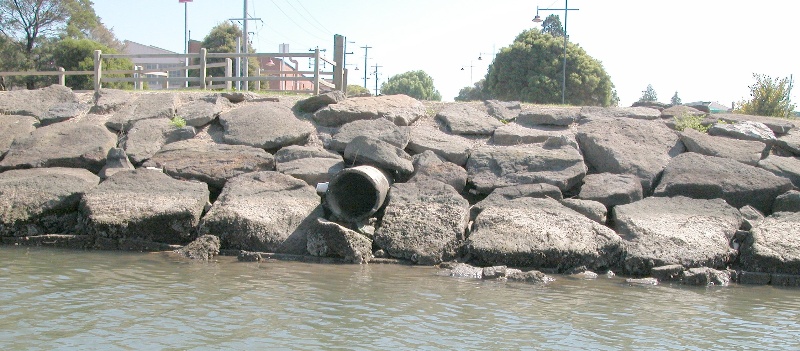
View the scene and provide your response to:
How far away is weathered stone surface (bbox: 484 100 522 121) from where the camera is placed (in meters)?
17.2

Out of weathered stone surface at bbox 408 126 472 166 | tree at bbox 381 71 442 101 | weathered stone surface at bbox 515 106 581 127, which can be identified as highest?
tree at bbox 381 71 442 101

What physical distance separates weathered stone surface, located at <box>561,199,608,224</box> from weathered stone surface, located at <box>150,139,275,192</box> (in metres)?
5.24

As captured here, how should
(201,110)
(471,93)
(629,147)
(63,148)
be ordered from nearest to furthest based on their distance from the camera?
(63,148), (629,147), (201,110), (471,93)

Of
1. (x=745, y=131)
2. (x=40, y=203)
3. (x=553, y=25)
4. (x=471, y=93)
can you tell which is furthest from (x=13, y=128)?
(x=553, y=25)

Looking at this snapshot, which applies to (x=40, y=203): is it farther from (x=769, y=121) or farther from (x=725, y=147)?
(x=769, y=121)

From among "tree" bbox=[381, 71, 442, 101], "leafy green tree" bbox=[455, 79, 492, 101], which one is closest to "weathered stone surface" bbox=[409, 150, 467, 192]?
"leafy green tree" bbox=[455, 79, 492, 101]

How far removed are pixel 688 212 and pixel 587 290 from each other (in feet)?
10.5

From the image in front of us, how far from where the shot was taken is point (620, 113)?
56.7ft

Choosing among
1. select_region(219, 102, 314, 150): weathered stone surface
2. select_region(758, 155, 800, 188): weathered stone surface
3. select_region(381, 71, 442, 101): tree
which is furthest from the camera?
select_region(381, 71, 442, 101): tree

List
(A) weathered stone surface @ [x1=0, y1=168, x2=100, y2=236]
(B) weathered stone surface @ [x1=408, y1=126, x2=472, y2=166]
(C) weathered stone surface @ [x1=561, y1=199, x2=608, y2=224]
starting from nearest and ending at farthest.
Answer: (C) weathered stone surface @ [x1=561, y1=199, x2=608, y2=224] < (A) weathered stone surface @ [x1=0, y1=168, x2=100, y2=236] < (B) weathered stone surface @ [x1=408, y1=126, x2=472, y2=166]

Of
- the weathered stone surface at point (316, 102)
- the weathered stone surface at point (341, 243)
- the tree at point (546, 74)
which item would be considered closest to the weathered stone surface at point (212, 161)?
the weathered stone surface at point (316, 102)

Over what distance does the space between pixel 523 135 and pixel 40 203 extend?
8.59 meters

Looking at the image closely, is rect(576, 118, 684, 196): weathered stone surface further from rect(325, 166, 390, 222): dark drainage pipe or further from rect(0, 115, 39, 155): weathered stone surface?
rect(0, 115, 39, 155): weathered stone surface

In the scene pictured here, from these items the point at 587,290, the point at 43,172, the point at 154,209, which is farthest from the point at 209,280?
the point at 43,172
